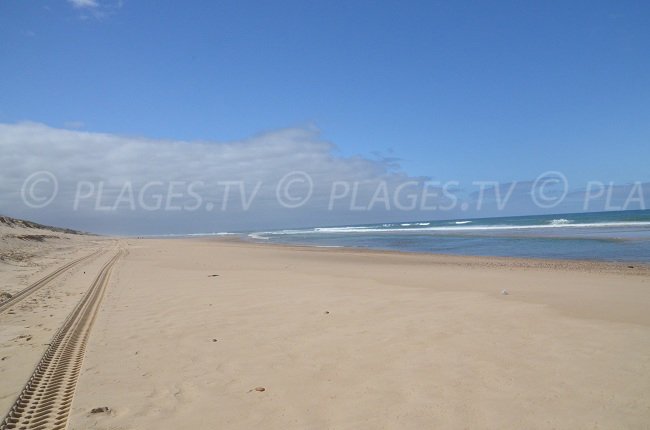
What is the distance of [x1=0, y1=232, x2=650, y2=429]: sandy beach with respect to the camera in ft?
10.6

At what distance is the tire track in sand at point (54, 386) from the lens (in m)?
3.18

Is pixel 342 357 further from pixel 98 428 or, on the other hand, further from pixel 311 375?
pixel 98 428

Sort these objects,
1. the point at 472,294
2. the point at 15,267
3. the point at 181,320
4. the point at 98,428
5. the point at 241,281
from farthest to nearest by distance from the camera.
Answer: the point at 15,267, the point at 241,281, the point at 472,294, the point at 181,320, the point at 98,428

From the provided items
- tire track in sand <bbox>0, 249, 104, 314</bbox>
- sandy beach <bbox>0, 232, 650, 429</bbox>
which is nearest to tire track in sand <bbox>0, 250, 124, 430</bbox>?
sandy beach <bbox>0, 232, 650, 429</bbox>

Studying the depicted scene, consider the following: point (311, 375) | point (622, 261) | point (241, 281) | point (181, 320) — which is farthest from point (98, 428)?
point (622, 261)

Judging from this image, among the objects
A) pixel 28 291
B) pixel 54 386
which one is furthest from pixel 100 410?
pixel 28 291

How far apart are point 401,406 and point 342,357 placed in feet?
4.29

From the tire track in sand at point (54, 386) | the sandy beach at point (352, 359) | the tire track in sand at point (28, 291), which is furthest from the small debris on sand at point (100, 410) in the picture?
the tire track in sand at point (28, 291)

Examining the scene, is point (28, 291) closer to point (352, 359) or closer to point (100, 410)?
point (100, 410)

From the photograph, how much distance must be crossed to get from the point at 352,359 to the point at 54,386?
10.1 ft

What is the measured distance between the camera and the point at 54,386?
383 centimetres

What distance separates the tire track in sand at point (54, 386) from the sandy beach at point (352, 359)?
0.30 feet

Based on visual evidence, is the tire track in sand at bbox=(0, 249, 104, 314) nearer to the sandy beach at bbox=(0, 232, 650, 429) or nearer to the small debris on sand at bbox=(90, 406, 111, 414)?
the sandy beach at bbox=(0, 232, 650, 429)

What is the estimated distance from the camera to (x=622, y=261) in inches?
592
